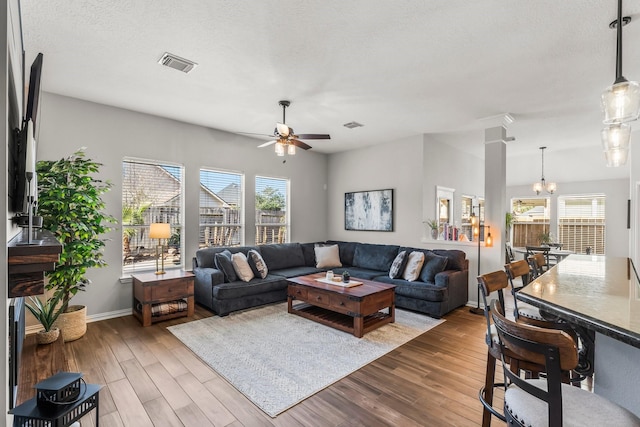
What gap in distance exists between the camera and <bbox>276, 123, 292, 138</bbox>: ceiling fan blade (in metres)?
3.62

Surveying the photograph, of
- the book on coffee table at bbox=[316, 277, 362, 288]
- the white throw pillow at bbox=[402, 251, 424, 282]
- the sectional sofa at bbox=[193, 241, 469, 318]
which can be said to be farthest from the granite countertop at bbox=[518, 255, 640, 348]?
the white throw pillow at bbox=[402, 251, 424, 282]

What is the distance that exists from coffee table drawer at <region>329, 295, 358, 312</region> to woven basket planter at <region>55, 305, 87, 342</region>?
2.87 metres

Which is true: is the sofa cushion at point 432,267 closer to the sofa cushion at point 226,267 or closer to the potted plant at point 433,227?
the potted plant at point 433,227

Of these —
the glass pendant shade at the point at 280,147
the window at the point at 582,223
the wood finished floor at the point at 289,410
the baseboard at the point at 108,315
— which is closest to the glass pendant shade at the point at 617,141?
the wood finished floor at the point at 289,410

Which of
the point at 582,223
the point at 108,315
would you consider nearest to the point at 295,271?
the point at 108,315

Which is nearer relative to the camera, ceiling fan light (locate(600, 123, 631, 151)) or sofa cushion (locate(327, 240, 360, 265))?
ceiling fan light (locate(600, 123, 631, 151))

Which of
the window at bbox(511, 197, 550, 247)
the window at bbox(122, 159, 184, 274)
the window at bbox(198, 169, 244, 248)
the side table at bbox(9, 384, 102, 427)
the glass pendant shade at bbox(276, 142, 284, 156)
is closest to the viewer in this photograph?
the side table at bbox(9, 384, 102, 427)

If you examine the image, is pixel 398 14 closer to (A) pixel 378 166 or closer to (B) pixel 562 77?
(B) pixel 562 77

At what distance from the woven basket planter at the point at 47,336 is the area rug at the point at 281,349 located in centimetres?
108

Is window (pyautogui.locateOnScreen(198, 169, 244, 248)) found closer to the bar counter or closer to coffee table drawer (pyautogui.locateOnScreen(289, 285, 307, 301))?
coffee table drawer (pyautogui.locateOnScreen(289, 285, 307, 301))

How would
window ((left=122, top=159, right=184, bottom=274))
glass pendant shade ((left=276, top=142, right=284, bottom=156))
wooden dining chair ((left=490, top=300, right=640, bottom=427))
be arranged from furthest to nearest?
window ((left=122, top=159, right=184, bottom=274)) → glass pendant shade ((left=276, top=142, right=284, bottom=156)) → wooden dining chair ((left=490, top=300, right=640, bottom=427))

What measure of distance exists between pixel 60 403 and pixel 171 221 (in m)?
3.49

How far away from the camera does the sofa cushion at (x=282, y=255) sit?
5.50 metres

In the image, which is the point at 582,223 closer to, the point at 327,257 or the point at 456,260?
the point at 456,260
